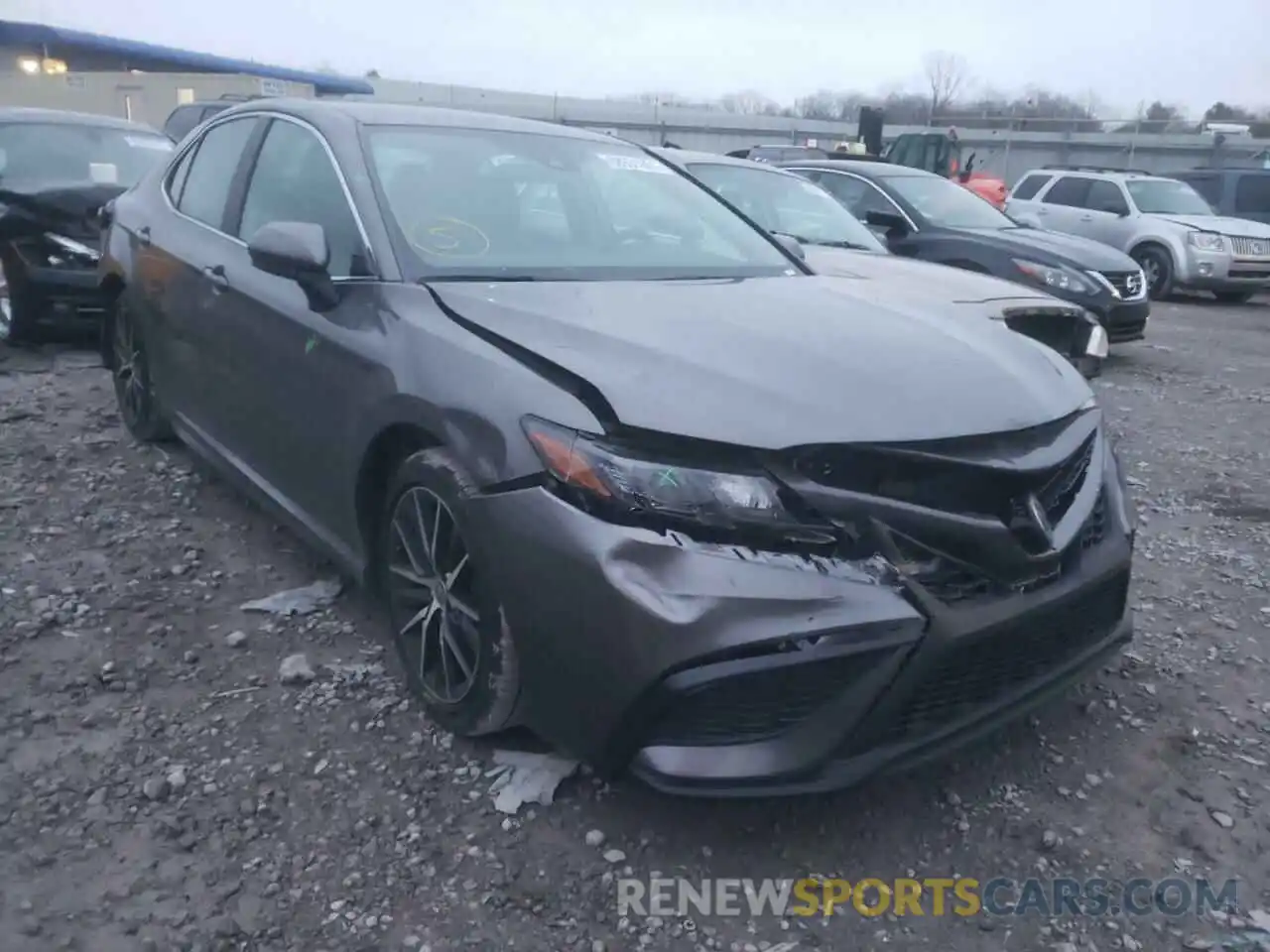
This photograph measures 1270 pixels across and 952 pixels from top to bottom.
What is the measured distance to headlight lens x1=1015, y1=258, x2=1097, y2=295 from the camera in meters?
8.25

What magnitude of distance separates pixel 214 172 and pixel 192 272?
456 millimetres

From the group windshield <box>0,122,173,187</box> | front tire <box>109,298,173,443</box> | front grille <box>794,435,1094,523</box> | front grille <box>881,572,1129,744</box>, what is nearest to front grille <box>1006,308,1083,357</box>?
front grille <box>881,572,1129,744</box>

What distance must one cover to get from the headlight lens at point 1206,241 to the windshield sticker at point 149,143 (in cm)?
1160

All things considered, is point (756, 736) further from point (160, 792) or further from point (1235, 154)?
point (1235, 154)

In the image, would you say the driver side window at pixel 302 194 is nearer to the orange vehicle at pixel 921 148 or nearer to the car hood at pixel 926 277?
the car hood at pixel 926 277

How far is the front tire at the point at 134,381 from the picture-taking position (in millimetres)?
4770

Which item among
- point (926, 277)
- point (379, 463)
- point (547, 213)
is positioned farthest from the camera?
point (926, 277)

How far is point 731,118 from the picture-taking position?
32.8m

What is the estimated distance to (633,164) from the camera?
4.03 m

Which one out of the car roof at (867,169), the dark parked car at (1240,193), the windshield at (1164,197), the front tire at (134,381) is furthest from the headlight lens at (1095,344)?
the dark parked car at (1240,193)

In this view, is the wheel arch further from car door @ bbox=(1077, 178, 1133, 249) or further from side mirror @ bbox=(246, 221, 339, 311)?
car door @ bbox=(1077, 178, 1133, 249)

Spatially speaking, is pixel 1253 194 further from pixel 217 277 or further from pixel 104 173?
pixel 217 277

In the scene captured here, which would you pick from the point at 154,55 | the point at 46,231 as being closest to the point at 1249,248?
the point at 46,231

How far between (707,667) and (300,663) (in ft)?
5.26
